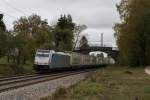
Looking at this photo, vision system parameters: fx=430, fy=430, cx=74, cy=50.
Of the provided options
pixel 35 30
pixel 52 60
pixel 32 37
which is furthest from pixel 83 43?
pixel 52 60

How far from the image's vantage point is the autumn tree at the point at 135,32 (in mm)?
73438

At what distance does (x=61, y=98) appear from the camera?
19.2m

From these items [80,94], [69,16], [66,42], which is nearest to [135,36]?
[66,42]

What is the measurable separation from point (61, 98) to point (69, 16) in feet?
401

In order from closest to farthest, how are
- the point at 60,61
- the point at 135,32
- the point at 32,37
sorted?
the point at 60,61
the point at 135,32
the point at 32,37

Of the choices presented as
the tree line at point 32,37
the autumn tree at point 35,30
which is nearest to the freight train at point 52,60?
the tree line at point 32,37

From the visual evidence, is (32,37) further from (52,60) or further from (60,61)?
(52,60)

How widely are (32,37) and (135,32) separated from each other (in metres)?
19.8

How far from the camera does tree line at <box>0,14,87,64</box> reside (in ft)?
190

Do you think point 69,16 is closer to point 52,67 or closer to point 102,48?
point 102,48

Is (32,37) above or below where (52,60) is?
above

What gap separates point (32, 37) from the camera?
8112 centimetres

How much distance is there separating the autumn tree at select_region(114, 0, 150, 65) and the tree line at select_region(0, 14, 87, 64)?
11.7 metres

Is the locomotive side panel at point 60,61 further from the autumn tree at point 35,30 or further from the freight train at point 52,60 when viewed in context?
the autumn tree at point 35,30
